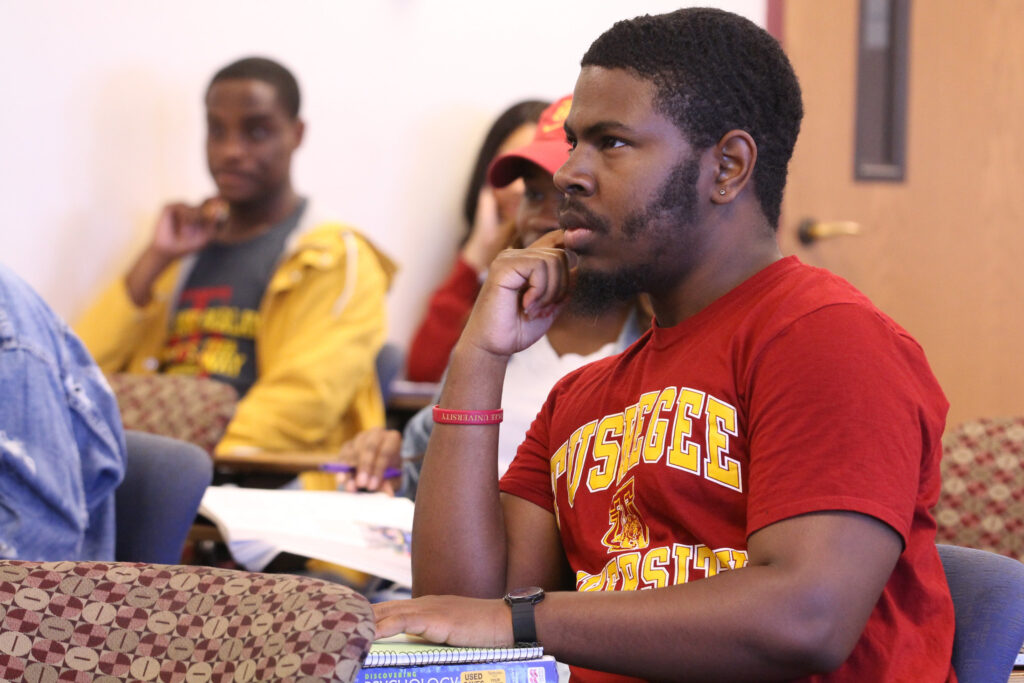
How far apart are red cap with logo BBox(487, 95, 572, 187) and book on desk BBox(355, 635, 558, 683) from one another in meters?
0.97

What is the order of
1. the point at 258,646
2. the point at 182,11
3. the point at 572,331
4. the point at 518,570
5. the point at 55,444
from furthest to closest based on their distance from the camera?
the point at 182,11 < the point at 572,331 < the point at 55,444 < the point at 518,570 < the point at 258,646

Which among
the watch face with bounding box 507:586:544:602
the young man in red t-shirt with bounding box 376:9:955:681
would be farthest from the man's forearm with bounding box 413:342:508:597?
the watch face with bounding box 507:586:544:602

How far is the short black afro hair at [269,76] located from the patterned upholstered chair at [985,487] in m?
2.39

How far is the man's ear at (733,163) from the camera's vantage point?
1.15 metres

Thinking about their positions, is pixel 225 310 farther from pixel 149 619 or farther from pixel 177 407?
pixel 149 619

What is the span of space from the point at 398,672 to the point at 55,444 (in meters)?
0.90

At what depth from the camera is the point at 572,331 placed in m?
1.84

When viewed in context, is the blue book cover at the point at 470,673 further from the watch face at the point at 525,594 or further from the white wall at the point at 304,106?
the white wall at the point at 304,106

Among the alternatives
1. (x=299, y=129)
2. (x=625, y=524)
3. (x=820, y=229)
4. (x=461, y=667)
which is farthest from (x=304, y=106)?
(x=461, y=667)

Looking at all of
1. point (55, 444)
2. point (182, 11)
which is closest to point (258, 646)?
point (55, 444)

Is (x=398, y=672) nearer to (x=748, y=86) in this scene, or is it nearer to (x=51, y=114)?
(x=748, y=86)

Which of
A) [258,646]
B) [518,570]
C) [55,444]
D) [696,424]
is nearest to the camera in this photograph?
[258,646]

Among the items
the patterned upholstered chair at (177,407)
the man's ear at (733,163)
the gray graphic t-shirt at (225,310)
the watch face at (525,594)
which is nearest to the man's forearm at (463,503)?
the watch face at (525,594)

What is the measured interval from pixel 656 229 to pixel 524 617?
1.32ft
